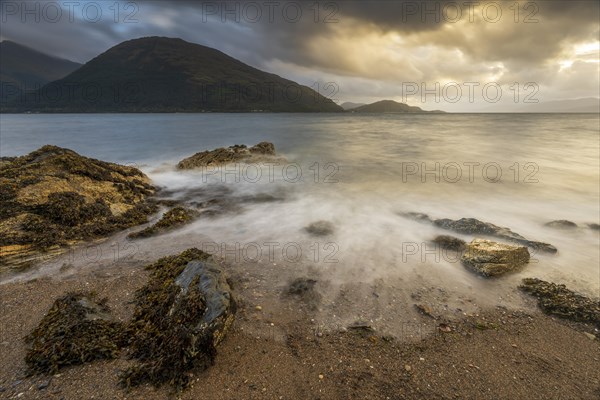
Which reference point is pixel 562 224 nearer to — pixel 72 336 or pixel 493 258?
pixel 493 258

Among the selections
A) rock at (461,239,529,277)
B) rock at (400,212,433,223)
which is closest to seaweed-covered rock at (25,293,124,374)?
rock at (461,239,529,277)

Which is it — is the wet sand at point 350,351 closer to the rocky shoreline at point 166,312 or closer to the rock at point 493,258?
the rocky shoreline at point 166,312

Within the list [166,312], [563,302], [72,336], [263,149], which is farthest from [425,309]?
[263,149]

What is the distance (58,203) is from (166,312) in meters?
5.31

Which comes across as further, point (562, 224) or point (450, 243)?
point (562, 224)

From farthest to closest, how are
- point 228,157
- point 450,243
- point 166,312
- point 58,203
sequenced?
point 228,157 → point 58,203 → point 450,243 → point 166,312

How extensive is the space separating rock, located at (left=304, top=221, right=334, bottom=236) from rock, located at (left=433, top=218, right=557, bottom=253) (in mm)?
3112

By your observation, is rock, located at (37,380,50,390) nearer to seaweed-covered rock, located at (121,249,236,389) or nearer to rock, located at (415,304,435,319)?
seaweed-covered rock, located at (121,249,236,389)

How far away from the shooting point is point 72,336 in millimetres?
3961

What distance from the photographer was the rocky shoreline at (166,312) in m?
3.63

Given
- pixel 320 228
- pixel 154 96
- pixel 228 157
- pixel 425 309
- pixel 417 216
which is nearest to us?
pixel 425 309

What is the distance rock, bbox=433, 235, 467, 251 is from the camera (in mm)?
6946

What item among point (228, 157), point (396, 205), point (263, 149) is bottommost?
point (396, 205)

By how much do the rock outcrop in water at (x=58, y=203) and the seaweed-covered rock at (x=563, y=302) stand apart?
914 centimetres
